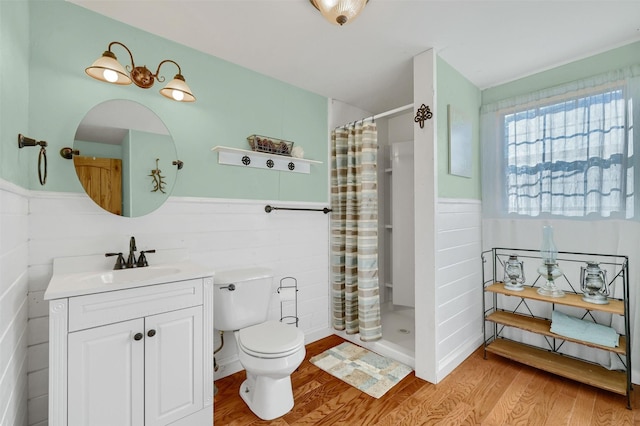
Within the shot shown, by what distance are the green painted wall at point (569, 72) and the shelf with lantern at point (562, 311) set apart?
1.35 metres

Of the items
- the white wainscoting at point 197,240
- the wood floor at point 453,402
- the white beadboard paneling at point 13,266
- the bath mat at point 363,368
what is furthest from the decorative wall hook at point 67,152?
the bath mat at point 363,368

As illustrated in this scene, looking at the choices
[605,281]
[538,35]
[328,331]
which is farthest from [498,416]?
[538,35]

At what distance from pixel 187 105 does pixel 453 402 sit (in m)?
2.66

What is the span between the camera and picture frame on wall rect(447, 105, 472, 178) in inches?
84.4

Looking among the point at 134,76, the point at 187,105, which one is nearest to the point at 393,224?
the point at 187,105

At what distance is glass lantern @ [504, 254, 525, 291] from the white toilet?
1766 mm

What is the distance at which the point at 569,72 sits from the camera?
2.17 metres

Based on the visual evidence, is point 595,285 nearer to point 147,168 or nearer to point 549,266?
point 549,266

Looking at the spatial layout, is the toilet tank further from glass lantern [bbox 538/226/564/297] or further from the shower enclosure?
glass lantern [bbox 538/226/564/297]

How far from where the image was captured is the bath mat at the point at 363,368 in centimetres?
197

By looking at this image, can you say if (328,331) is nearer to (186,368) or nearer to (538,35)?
(186,368)

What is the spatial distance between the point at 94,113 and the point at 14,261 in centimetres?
90

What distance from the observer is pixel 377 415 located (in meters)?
1.68

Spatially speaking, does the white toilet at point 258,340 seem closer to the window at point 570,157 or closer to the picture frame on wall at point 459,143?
the picture frame on wall at point 459,143
